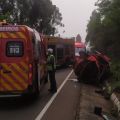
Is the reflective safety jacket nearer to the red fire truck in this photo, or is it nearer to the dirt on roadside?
the dirt on roadside

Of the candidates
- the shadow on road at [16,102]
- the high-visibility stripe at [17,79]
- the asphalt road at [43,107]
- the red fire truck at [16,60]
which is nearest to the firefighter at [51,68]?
the asphalt road at [43,107]

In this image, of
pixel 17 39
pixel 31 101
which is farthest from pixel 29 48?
pixel 31 101

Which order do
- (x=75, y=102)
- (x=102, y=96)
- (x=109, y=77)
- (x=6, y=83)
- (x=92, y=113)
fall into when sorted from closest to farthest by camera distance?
(x=92, y=113) < (x=6, y=83) < (x=75, y=102) < (x=102, y=96) < (x=109, y=77)

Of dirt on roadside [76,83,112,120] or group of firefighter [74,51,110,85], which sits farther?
group of firefighter [74,51,110,85]

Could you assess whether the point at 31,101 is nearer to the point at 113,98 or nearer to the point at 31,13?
the point at 113,98

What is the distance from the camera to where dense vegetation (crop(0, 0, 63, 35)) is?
72.7m

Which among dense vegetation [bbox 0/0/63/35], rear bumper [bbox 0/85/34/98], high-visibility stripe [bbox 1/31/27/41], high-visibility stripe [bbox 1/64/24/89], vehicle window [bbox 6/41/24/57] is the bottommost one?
rear bumper [bbox 0/85/34/98]

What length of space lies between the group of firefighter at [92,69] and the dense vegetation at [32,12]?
1637 inches

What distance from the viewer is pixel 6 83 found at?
17344 millimetres

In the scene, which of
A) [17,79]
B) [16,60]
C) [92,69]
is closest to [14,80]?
[17,79]

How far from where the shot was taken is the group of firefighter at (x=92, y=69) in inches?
1113

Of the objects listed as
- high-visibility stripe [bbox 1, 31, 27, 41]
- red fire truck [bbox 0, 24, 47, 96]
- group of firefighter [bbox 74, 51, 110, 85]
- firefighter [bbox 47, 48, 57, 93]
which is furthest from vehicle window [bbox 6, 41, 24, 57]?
group of firefighter [bbox 74, 51, 110, 85]

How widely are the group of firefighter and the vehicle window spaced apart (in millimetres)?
11110

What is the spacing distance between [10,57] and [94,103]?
369 centimetres
